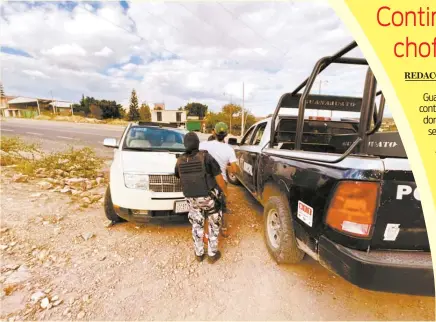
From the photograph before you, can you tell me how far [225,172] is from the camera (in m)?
2.96

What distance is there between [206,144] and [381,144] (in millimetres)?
1987

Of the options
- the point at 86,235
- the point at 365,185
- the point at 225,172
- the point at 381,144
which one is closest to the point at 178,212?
the point at 225,172

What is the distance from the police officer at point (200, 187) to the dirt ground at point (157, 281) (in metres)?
0.29

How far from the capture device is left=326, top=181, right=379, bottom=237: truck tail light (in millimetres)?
1405

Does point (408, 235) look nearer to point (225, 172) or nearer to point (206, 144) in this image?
point (225, 172)

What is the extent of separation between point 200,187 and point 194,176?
14 cm

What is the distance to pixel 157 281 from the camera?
224cm

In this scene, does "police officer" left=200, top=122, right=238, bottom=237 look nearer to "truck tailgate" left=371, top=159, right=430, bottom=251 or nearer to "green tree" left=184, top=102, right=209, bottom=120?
"truck tailgate" left=371, top=159, right=430, bottom=251

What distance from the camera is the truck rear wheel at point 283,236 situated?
2.25 m

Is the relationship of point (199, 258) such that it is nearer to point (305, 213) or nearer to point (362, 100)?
point (305, 213)

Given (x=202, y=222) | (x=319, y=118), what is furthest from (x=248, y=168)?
(x=202, y=222)

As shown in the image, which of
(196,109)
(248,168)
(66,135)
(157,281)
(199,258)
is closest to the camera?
(157,281)
